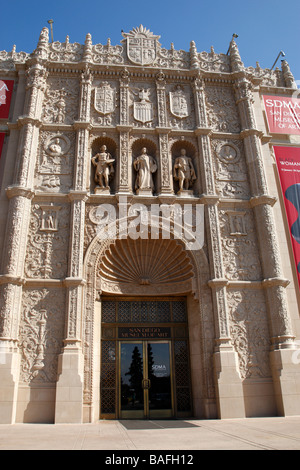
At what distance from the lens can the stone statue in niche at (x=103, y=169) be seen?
1451 cm

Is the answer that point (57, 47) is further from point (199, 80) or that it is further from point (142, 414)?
point (142, 414)

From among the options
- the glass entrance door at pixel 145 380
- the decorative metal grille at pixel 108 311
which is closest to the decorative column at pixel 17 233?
the decorative metal grille at pixel 108 311

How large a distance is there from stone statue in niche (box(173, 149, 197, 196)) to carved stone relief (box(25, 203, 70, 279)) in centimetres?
462

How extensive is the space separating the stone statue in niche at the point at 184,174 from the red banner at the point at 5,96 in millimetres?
7527

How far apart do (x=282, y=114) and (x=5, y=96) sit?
12.5 meters

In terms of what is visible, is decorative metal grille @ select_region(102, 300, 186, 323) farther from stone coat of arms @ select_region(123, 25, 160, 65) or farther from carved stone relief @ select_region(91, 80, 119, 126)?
stone coat of arms @ select_region(123, 25, 160, 65)

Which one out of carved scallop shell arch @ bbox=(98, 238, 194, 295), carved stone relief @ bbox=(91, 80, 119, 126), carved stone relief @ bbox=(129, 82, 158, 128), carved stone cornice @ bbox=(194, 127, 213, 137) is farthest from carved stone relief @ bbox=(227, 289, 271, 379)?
carved stone relief @ bbox=(91, 80, 119, 126)

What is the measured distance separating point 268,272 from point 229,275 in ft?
4.68

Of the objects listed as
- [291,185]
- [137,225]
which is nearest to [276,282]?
[291,185]

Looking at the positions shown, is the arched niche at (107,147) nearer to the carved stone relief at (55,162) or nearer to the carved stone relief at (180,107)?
the carved stone relief at (55,162)

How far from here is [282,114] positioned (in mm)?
17156

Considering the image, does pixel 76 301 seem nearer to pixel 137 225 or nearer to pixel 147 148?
pixel 137 225

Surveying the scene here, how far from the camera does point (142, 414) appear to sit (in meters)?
12.8

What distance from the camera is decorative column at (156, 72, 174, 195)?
48.1ft
